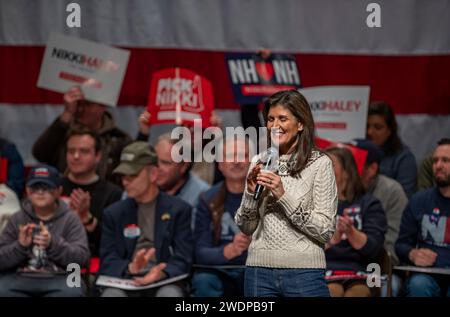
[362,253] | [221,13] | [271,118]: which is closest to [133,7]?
[221,13]

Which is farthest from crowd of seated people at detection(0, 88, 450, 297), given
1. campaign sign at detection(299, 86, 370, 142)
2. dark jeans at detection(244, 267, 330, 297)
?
dark jeans at detection(244, 267, 330, 297)

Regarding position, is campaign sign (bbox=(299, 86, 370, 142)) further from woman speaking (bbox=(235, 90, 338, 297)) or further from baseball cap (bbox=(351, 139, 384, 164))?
woman speaking (bbox=(235, 90, 338, 297))

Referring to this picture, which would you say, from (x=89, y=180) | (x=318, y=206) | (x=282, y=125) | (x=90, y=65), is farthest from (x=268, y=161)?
(x=90, y=65)

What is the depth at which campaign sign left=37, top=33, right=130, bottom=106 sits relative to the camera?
259 inches

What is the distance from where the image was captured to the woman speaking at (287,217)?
4.00m

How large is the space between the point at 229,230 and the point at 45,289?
1087 millimetres

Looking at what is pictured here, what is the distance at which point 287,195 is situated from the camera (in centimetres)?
393

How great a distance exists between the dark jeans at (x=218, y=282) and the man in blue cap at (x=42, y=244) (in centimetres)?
65

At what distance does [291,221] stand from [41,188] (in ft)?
7.59

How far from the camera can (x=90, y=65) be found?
658 centimetres

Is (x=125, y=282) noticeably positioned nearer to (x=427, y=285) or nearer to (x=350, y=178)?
(x=350, y=178)

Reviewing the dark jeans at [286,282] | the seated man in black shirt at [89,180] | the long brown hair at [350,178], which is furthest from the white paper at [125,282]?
the dark jeans at [286,282]

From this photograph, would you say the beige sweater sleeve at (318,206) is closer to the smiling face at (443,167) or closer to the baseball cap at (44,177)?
the smiling face at (443,167)

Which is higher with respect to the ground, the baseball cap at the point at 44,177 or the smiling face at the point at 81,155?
the smiling face at the point at 81,155
